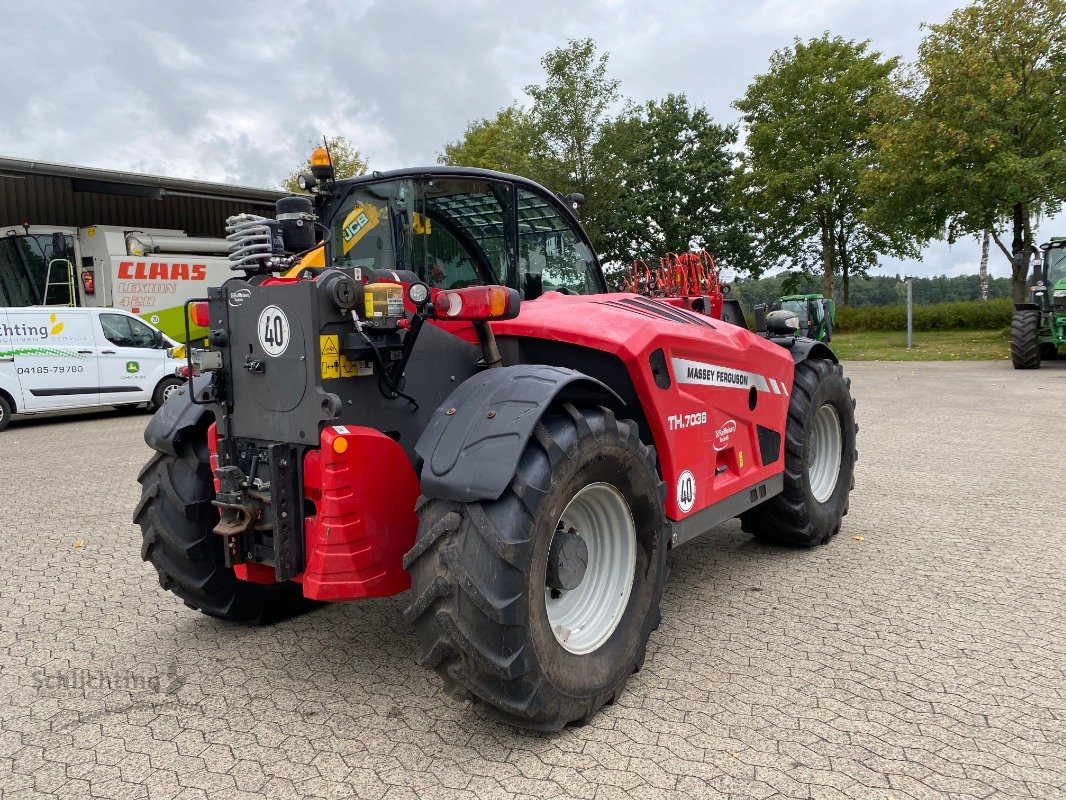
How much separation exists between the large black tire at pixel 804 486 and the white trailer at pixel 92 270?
47.2ft

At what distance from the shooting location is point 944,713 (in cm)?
295

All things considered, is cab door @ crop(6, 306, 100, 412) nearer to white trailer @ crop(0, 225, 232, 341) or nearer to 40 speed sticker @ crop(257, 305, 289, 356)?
white trailer @ crop(0, 225, 232, 341)

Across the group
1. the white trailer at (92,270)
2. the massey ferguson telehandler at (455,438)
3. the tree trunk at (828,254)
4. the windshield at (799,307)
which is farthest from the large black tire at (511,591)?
the tree trunk at (828,254)

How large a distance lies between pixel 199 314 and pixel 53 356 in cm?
1136

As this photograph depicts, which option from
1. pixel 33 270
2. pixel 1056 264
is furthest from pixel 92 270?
pixel 1056 264

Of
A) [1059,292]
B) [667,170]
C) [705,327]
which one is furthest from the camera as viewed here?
[667,170]

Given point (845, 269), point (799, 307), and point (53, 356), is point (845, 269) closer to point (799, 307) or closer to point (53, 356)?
point (799, 307)

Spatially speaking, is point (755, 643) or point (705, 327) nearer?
A: point (755, 643)

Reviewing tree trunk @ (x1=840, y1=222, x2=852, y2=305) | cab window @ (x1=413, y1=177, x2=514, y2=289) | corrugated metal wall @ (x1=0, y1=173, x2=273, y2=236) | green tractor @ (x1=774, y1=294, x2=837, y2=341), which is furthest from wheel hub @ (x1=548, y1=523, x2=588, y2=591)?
tree trunk @ (x1=840, y1=222, x2=852, y2=305)

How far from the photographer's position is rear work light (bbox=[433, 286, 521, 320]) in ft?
9.65

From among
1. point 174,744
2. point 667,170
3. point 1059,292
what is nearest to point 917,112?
point 1059,292

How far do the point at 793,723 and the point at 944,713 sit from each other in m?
0.57

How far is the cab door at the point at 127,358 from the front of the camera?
44.6ft

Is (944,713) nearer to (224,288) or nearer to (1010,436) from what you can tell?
(224,288)
